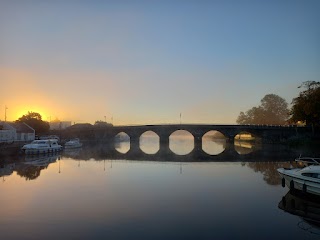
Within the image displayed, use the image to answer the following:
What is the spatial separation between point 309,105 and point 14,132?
60266 mm

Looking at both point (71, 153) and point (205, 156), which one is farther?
point (71, 153)

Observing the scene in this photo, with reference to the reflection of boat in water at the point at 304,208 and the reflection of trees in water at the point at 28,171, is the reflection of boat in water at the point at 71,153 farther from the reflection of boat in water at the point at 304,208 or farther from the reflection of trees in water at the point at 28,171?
the reflection of boat in water at the point at 304,208

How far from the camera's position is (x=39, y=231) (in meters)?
15.9

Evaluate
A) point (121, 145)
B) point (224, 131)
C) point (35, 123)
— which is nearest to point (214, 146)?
point (224, 131)

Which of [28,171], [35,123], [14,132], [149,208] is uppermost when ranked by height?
[35,123]

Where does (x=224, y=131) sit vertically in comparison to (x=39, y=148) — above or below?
above

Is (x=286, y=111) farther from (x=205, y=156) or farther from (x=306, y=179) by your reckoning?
(x=306, y=179)

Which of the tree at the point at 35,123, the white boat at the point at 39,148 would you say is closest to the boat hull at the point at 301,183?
the white boat at the point at 39,148

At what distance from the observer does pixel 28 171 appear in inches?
1471

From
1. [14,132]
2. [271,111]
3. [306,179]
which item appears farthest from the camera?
[271,111]

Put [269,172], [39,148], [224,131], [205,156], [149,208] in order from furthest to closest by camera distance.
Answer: [224,131], [205,156], [39,148], [269,172], [149,208]

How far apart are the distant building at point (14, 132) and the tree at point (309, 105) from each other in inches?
2316

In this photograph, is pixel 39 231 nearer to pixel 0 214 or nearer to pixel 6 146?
pixel 0 214

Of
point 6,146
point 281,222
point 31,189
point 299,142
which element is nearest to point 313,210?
point 281,222
